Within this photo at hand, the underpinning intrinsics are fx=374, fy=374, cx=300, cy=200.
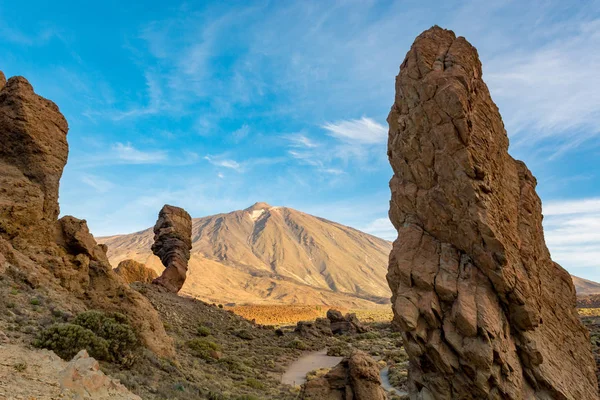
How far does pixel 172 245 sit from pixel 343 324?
985 inches

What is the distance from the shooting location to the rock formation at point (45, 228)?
1474cm

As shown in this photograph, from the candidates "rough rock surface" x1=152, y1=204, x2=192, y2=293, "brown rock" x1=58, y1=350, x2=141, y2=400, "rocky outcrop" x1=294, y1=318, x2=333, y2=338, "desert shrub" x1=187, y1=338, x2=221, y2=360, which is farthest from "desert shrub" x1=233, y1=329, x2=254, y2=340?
"brown rock" x1=58, y1=350, x2=141, y2=400

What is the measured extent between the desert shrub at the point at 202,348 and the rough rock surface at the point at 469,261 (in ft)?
52.0

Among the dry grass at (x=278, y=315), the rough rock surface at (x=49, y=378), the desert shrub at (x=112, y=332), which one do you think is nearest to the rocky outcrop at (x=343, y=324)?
the dry grass at (x=278, y=315)

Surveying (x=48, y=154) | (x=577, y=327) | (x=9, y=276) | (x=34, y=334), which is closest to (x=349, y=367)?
(x=577, y=327)

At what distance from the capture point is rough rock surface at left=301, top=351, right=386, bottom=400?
1432 centimetres

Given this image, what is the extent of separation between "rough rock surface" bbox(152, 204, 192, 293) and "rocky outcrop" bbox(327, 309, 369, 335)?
70.5 ft

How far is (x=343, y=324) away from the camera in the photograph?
5050cm

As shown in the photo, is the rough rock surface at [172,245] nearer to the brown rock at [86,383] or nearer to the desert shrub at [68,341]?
the desert shrub at [68,341]

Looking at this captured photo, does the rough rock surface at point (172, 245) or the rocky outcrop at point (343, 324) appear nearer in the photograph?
the rough rock surface at point (172, 245)

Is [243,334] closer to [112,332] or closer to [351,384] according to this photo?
[351,384]

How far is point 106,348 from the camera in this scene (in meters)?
12.4

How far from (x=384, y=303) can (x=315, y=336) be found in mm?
126333

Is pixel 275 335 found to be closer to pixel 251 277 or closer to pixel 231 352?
pixel 231 352
